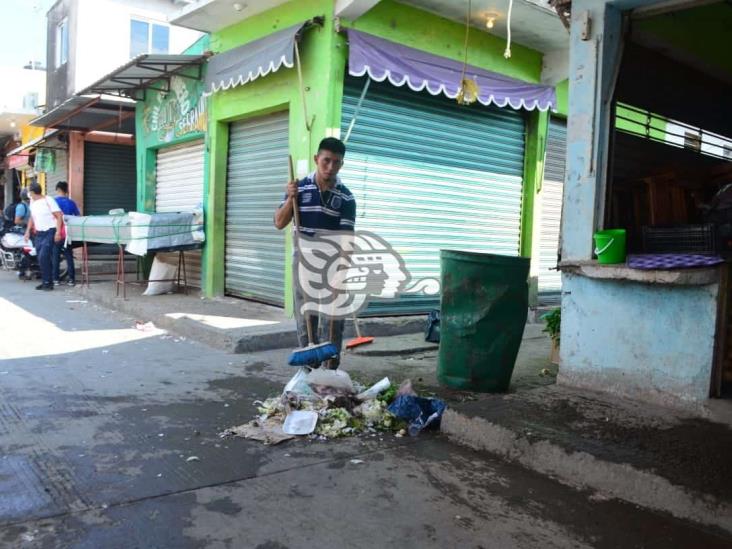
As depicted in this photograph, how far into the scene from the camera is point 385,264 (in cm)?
777

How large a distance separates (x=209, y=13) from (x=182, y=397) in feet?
18.5

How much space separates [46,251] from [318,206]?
828 centimetres

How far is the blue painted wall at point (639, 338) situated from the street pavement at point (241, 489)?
1196 mm

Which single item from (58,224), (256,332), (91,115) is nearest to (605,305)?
(256,332)

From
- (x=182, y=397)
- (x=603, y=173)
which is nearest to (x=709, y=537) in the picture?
(x=603, y=173)

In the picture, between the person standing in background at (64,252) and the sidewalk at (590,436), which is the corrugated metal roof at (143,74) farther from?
the sidewalk at (590,436)

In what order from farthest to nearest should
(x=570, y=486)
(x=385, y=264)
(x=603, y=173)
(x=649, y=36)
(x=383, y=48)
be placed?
1. (x=385, y=264)
2. (x=383, y=48)
3. (x=649, y=36)
4. (x=603, y=173)
5. (x=570, y=486)

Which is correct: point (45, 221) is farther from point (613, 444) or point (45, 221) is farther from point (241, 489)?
point (613, 444)

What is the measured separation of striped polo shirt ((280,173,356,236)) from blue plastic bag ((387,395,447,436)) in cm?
142

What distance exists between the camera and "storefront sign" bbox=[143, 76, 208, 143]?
361 inches

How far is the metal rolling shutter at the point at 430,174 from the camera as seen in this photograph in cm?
747

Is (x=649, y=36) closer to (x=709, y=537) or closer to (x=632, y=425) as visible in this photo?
(x=632, y=425)

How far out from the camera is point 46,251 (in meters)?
10.9

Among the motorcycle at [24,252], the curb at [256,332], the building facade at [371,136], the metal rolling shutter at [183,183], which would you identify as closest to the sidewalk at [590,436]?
the curb at [256,332]
